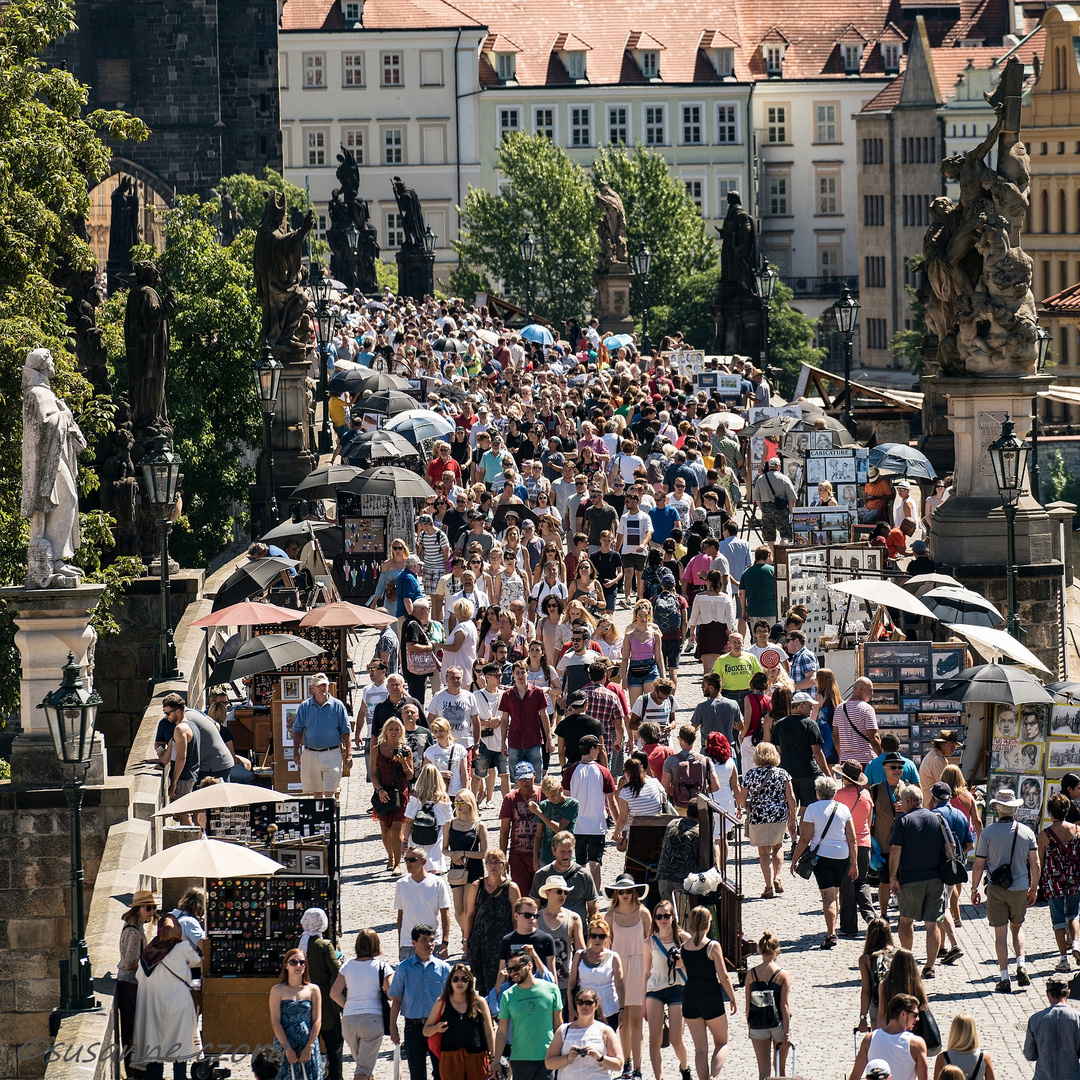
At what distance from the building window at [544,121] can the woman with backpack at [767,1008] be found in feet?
323

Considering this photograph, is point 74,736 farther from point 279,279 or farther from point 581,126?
point 581,126

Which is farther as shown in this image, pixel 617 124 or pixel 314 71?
pixel 617 124

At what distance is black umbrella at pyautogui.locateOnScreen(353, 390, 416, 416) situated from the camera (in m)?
32.3

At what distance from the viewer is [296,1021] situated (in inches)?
512

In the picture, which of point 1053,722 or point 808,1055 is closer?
point 808,1055

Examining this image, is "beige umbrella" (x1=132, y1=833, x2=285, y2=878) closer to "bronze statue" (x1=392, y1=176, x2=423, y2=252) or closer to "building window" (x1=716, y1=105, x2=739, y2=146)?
"bronze statue" (x1=392, y1=176, x2=423, y2=252)

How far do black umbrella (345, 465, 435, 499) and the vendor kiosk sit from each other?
1065 centimetres

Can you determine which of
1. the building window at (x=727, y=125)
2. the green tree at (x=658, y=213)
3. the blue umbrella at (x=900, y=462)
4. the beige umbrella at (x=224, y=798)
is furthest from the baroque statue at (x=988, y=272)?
the building window at (x=727, y=125)

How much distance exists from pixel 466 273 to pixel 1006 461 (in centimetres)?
7432

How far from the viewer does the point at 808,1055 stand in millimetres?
13484

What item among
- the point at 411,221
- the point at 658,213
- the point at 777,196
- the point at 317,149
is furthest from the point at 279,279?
the point at 777,196

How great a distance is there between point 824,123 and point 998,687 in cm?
10190

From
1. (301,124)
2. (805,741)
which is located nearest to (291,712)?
(805,741)

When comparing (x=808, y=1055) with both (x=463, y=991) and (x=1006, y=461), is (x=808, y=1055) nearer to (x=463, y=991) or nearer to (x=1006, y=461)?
(x=463, y=991)
